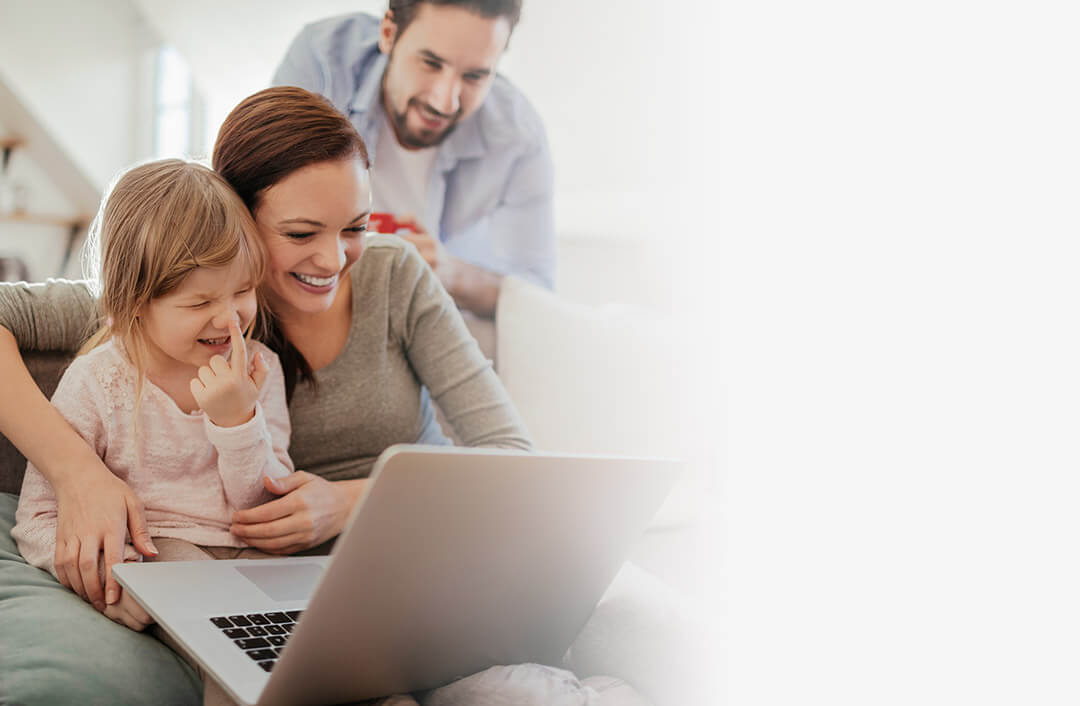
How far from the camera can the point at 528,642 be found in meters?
0.77

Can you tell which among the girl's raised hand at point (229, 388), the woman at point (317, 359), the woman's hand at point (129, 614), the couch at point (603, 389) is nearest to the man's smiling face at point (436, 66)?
the couch at point (603, 389)

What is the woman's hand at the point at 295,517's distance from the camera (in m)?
0.90

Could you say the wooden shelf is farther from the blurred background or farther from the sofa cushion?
the sofa cushion

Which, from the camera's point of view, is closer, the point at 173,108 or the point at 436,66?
the point at 436,66

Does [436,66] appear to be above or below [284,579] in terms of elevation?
above

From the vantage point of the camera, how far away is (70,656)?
688mm

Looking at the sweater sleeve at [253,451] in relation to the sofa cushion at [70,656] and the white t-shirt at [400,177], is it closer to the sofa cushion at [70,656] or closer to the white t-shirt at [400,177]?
the sofa cushion at [70,656]

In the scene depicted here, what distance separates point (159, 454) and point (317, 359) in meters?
0.24

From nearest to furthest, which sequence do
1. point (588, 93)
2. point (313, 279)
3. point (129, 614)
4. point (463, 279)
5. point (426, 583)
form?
point (426, 583), point (129, 614), point (313, 279), point (463, 279), point (588, 93)

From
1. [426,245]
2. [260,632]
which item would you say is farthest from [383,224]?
[260,632]

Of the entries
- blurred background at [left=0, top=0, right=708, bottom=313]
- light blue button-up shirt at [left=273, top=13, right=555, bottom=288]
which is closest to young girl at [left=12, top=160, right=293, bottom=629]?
blurred background at [left=0, top=0, right=708, bottom=313]

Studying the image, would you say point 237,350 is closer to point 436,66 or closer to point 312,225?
point 312,225

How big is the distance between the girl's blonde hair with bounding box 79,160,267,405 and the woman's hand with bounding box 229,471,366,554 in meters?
0.16

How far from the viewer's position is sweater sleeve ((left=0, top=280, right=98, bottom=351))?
964 mm
